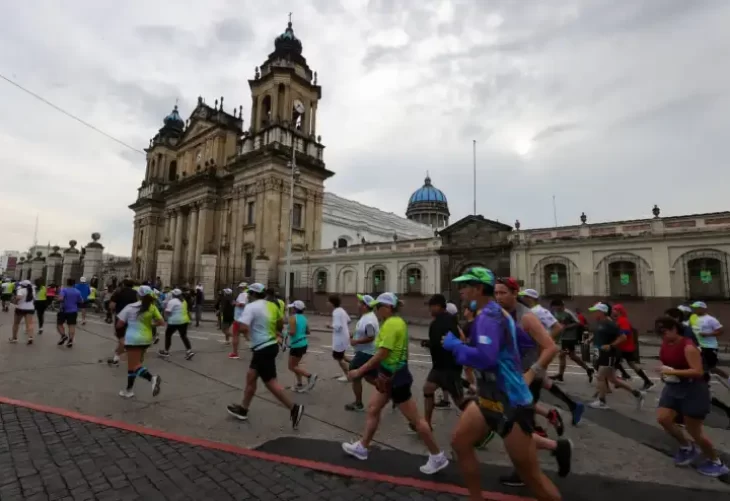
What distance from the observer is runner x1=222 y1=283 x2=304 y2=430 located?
17.4ft

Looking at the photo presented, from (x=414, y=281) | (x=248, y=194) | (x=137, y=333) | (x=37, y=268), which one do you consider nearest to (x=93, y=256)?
(x=248, y=194)

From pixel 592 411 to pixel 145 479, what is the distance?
21.0 ft

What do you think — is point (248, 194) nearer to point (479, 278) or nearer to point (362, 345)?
point (362, 345)

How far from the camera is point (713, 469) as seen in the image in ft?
13.7

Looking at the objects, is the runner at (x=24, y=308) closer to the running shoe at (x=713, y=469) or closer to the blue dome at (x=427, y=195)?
the running shoe at (x=713, y=469)

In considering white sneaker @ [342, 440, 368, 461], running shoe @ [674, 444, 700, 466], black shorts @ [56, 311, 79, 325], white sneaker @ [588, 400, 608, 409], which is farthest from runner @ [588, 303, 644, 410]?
black shorts @ [56, 311, 79, 325]

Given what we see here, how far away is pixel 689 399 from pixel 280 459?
4478mm

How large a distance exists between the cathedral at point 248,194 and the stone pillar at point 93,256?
4.91m

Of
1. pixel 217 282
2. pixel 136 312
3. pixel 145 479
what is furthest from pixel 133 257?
pixel 145 479

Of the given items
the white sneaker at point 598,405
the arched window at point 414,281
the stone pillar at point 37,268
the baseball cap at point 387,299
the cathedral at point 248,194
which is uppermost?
the cathedral at point 248,194

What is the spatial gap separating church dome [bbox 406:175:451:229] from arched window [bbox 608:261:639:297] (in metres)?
43.4

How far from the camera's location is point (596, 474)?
13.7 feet

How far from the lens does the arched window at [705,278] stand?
1692cm

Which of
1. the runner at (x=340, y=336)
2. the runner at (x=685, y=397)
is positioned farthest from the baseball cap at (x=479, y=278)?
the runner at (x=340, y=336)
